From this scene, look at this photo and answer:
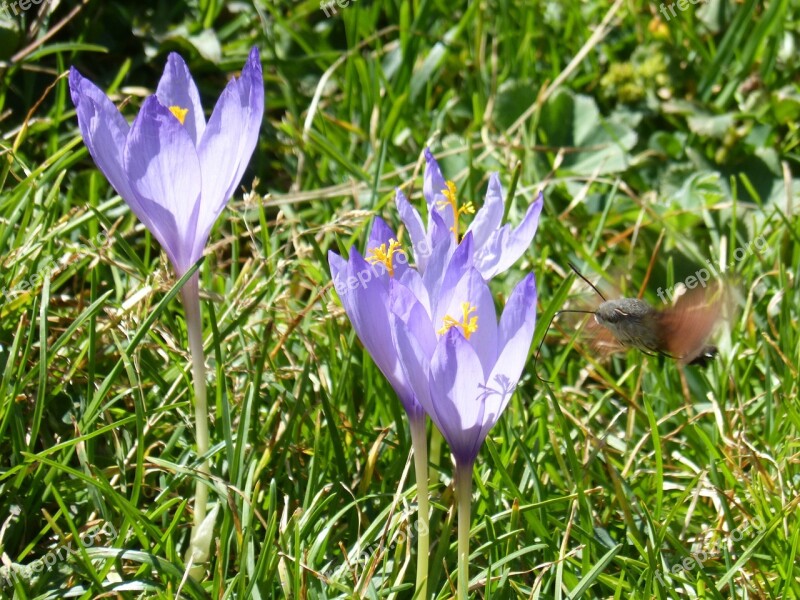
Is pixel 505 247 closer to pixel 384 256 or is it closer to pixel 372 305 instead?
pixel 384 256

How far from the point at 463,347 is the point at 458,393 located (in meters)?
0.09

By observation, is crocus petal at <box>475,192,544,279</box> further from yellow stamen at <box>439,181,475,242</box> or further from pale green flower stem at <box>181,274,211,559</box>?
pale green flower stem at <box>181,274,211,559</box>

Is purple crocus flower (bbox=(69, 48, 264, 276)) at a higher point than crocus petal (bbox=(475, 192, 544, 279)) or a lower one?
higher

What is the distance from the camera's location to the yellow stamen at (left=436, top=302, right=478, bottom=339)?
1367mm

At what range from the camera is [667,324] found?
1782 mm

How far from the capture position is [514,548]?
70.7 inches

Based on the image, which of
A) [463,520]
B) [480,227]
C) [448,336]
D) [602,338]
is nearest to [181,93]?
[480,227]

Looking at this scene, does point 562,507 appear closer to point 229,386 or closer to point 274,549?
point 274,549

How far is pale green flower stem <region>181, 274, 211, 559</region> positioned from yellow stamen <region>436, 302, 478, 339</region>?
416 mm

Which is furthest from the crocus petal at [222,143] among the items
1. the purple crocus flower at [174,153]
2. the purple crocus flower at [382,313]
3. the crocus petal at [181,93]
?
the purple crocus flower at [382,313]

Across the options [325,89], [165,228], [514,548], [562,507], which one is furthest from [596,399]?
[325,89]

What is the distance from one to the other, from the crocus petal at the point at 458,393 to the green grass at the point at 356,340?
303 mm

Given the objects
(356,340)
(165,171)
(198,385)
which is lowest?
(356,340)

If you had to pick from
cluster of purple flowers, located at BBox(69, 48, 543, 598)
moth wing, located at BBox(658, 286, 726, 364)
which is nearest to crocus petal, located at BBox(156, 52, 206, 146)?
cluster of purple flowers, located at BBox(69, 48, 543, 598)
